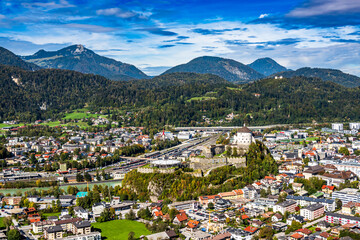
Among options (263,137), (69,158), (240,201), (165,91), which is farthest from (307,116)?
(240,201)

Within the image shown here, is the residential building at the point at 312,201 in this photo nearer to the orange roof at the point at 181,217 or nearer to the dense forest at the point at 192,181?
the dense forest at the point at 192,181

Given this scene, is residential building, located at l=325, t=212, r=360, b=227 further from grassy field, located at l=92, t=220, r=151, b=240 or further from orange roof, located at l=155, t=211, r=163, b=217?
grassy field, located at l=92, t=220, r=151, b=240

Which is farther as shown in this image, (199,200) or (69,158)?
(69,158)

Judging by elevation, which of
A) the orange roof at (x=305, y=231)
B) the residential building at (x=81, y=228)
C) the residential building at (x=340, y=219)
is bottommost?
the residential building at (x=81, y=228)

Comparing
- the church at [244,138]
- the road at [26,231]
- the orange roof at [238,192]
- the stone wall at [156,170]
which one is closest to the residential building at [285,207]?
the orange roof at [238,192]

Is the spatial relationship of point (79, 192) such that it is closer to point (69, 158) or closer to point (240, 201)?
point (240, 201)
